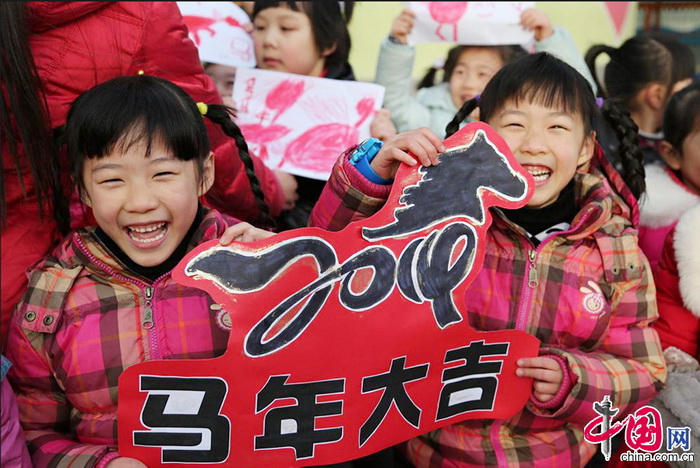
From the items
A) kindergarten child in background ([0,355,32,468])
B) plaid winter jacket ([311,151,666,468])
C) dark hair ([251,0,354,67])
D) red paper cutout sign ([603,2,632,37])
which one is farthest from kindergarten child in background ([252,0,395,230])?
red paper cutout sign ([603,2,632,37])

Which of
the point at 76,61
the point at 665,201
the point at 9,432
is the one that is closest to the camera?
the point at 9,432

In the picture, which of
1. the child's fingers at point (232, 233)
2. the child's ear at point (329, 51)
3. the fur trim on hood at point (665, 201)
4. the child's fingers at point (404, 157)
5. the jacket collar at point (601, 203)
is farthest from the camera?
the child's ear at point (329, 51)

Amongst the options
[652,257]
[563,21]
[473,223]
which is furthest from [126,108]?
[563,21]

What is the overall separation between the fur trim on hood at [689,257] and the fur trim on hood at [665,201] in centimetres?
18

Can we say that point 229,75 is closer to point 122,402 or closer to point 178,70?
point 178,70

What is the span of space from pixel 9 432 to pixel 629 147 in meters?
1.37

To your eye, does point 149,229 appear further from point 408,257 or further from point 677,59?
point 677,59

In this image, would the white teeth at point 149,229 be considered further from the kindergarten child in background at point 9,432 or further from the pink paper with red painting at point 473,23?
the pink paper with red painting at point 473,23

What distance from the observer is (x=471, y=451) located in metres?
1.40

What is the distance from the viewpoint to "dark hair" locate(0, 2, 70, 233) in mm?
1335

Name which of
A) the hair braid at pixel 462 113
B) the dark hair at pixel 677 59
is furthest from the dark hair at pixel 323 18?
the dark hair at pixel 677 59

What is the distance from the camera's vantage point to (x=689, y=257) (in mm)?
1576

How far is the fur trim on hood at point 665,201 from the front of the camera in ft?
5.97

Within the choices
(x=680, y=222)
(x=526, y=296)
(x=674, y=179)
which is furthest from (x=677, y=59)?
(x=526, y=296)
